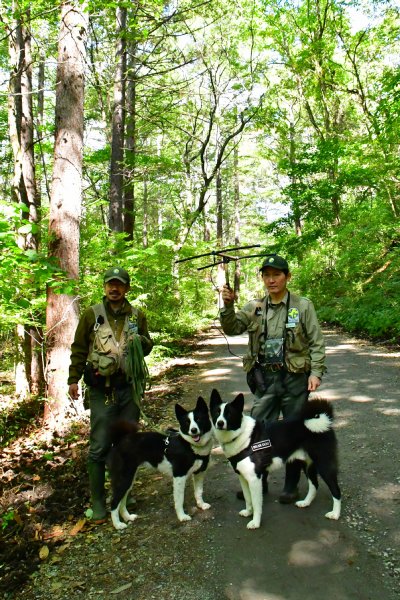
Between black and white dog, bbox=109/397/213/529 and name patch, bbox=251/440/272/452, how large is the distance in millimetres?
491

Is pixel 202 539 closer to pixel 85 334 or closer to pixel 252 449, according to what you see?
pixel 252 449

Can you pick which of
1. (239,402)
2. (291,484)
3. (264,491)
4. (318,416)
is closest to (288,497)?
(291,484)

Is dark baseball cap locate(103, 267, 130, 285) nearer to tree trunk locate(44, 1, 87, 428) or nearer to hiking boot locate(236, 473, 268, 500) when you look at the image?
tree trunk locate(44, 1, 87, 428)

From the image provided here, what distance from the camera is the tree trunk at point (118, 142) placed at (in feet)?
38.2

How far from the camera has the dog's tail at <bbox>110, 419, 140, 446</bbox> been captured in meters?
4.14

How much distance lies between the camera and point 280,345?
A: 13.9 ft

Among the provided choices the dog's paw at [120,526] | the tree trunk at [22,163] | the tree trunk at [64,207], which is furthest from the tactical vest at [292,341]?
Result: the tree trunk at [22,163]

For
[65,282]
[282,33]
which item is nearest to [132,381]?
[65,282]

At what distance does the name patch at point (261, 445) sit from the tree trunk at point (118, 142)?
8.65 m

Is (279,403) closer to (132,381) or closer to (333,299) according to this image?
(132,381)

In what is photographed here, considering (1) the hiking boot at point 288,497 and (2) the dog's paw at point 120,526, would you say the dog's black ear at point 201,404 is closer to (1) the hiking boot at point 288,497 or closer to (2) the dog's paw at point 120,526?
(1) the hiking boot at point 288,497

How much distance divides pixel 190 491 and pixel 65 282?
118 inches

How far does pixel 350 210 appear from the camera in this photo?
60.5 ft

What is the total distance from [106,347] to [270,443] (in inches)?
71.8
